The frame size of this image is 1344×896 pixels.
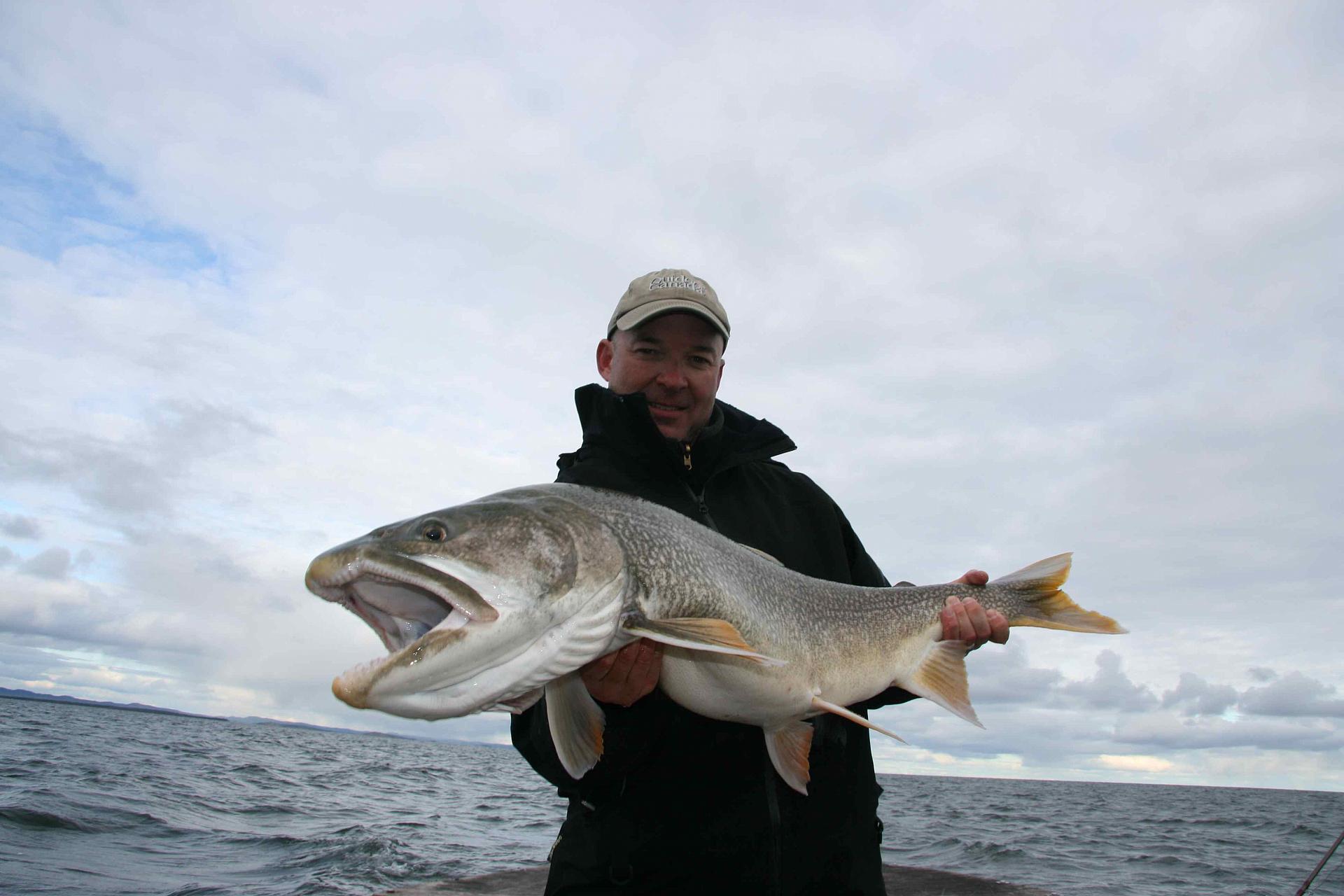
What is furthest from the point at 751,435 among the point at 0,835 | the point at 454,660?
the point at 0,835

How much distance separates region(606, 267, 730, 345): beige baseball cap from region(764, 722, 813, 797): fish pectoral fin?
6.45ft

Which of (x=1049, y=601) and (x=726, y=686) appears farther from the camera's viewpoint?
(x=1049, y=601)

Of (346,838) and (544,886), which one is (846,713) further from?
(346,838)

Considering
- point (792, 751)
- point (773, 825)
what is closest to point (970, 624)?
point (792, 751)

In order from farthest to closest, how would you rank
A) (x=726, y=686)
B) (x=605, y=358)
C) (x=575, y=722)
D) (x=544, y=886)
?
(x=544, y=886), (x=605, y=358), (x=726, y=686), (x=575, y=722)

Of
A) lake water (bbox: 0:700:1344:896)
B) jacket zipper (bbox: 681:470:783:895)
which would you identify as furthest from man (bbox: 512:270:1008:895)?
lake water (bbox: 0:700:1344:896)

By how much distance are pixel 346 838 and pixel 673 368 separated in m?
15.3

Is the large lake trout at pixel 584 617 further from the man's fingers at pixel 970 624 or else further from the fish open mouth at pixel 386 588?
the man's fingers at pixel 970 624

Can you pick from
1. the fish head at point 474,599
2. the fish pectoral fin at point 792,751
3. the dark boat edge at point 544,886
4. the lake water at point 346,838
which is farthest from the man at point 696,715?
the lake water at point 346,838

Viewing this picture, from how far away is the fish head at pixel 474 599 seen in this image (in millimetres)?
2320

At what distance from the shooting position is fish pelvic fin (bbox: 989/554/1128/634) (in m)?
4.20

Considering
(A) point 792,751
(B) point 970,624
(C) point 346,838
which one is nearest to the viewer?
(A) point 792,751

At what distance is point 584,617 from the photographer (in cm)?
264

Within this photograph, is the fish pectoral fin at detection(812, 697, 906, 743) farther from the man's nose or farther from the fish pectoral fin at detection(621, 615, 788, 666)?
the man's nose
